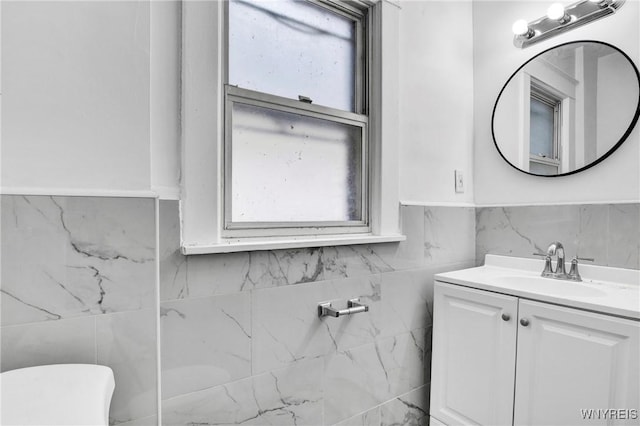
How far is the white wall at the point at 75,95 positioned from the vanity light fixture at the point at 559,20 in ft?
5.27

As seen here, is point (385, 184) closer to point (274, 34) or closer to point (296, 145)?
point (296, 145)

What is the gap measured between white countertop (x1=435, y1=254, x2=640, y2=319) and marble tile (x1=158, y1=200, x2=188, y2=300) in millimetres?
1067

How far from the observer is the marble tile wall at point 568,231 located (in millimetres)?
1347

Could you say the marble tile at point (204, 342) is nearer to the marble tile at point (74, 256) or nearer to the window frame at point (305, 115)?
the marble tile at point (74, 256)

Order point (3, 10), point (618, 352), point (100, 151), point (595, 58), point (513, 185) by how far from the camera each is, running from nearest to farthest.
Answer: point (3, 10) < point (100, 151) < point (618, 352) < point (595, 58) < point (513, 185)

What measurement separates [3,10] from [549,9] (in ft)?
6.29

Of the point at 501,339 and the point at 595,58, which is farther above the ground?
the point at 595,58

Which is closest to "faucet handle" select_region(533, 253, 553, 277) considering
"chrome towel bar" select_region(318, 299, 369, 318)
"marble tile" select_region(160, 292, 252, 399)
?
"chrome towel bar" select_region(318, 299, 369, 318)

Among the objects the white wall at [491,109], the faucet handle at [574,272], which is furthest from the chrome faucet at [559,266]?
the white wall at [491,109]

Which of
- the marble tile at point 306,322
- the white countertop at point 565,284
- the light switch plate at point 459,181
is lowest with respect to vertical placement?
the marble tile at point 306,322

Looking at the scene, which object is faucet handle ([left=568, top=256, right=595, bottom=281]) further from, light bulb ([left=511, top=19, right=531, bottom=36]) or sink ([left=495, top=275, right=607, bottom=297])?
light bulb ([left=511, top=19, right=531, bottom=36])

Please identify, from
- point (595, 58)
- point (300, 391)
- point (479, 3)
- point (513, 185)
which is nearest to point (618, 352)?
point (513, 185)

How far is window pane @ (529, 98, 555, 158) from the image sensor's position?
157cm

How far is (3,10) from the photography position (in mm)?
772
